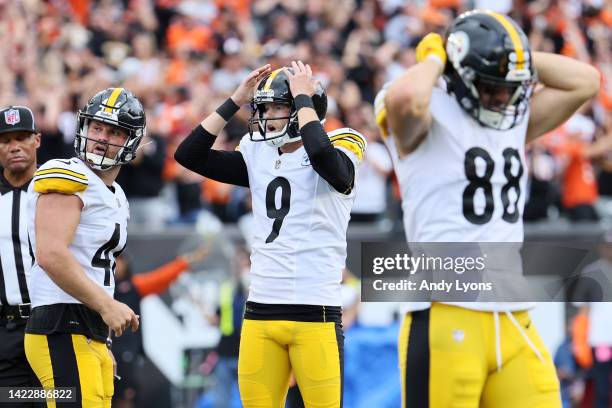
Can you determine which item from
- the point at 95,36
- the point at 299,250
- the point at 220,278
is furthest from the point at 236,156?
the point at 95,36

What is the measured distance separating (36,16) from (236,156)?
9.07 m

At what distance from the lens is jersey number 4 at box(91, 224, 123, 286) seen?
17.2 feet

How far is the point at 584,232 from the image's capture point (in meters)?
10.6

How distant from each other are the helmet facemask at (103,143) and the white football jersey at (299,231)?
2.16ft

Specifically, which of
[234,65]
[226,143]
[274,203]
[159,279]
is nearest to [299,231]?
[274,203]

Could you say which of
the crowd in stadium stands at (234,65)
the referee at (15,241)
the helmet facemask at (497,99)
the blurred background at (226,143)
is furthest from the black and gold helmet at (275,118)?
the crowd in stadium stands at (234,65)

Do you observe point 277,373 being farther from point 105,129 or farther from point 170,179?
point 170,179

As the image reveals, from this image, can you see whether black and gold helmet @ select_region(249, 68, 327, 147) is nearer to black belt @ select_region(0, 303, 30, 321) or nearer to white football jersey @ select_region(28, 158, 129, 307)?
white football jersey @ select_region(28, 158, 129, 307)

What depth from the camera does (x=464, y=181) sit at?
4.73 meters

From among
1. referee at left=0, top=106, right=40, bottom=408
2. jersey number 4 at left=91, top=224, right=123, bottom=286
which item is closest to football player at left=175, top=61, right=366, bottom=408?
jersey number 4 at left=91, top=224, right=123, bottom=286

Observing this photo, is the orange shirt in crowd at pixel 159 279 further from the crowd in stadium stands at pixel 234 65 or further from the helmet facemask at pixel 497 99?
the helmet facemask at pixel 497 99

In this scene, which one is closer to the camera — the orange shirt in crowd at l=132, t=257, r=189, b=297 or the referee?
the referee

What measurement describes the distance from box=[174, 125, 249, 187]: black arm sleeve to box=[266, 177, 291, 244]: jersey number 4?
289 mm

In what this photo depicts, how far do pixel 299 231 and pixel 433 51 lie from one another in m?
1.16
